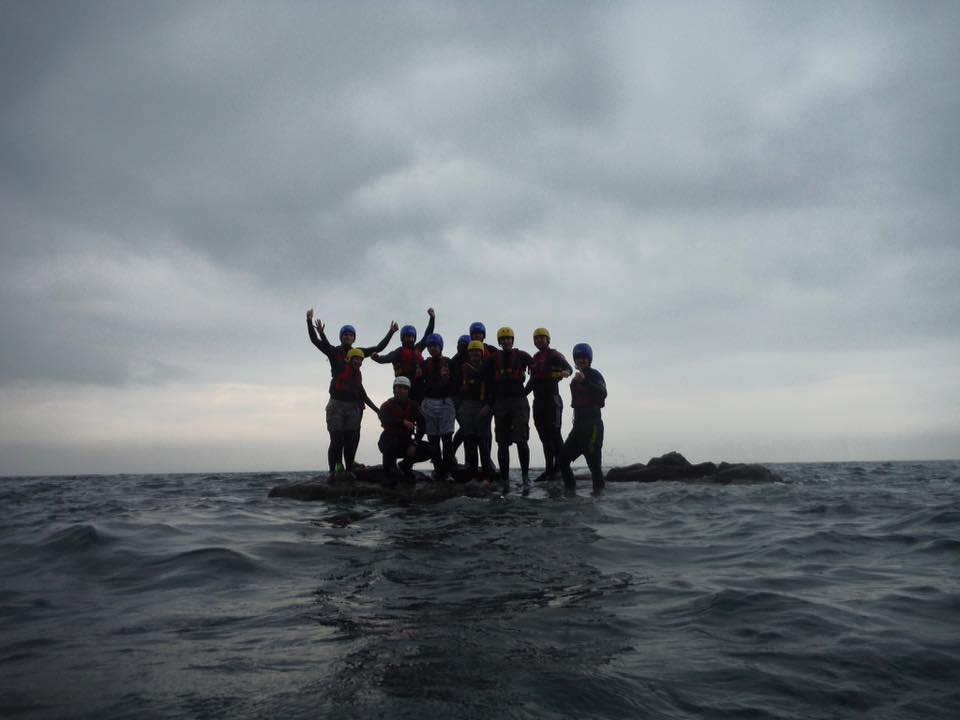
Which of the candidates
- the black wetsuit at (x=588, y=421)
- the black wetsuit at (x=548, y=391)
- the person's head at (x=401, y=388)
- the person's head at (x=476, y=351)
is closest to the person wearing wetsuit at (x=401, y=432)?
the person's head at (x=401, y=388)

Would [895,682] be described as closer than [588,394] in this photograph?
Yes

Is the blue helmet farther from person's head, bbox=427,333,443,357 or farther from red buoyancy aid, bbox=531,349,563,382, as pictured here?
person's head, bbox=427,333,443,357

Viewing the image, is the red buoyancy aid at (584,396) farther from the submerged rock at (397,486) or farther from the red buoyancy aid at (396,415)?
the red buoyancy aid at (396,415)

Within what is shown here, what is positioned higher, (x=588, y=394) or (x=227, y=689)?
(x=588, y=394)

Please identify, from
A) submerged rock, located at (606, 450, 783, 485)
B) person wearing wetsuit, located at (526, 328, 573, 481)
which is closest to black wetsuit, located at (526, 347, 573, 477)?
person wearing wetsuit, located at (526, 328, 573, 481)

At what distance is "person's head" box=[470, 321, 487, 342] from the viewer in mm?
14328

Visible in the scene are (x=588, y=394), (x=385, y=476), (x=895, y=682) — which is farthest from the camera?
(x=385, y=476)

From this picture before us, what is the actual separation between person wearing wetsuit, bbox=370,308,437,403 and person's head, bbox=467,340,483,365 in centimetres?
118

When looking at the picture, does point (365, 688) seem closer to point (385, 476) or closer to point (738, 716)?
point (738, 716)

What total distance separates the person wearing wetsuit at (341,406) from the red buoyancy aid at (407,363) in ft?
1.73

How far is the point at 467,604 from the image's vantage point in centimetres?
477

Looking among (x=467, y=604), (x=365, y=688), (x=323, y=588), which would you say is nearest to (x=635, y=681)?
(x=365, y=688)

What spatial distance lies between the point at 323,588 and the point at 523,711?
2937 mm

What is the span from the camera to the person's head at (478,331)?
14.3m
